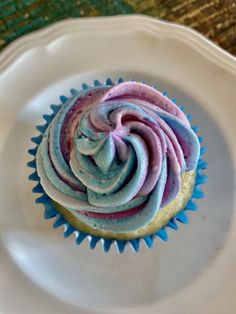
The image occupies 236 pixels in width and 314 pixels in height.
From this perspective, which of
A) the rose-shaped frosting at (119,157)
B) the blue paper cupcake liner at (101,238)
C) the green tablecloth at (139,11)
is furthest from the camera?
the green tablecloth at (139,11)

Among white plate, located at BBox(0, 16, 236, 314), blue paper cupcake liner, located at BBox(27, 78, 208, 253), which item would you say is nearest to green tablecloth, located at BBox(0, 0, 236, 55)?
white plate, located at BBox(0, 16, 236, 314)

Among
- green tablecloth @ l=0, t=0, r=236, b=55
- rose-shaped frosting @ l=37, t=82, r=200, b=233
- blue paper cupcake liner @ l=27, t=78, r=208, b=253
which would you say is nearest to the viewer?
rose-shaped frosting @ l=37, t=82, r=200, b=233

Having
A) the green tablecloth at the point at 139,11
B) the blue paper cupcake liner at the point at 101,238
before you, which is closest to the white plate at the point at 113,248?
the blue paper cupcake liner at the point at 101,238

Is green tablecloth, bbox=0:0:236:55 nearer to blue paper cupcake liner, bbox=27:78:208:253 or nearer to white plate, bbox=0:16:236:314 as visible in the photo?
white plate, bbox=0:16:236:314

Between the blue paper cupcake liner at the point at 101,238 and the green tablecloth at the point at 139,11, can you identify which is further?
the green tablecloth at the point at 139,11

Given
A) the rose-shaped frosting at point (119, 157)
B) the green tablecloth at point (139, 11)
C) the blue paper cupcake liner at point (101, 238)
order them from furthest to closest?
the green tablecloth at point (139, 11) < the blue paper cupcake liner at point (101, 238) < the rose-shaped frosting at point (119, 157)

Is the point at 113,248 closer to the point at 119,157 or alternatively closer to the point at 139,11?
the point at 119,157

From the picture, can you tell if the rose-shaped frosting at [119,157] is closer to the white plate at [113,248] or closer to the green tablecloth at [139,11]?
the white plate at [113,248]
